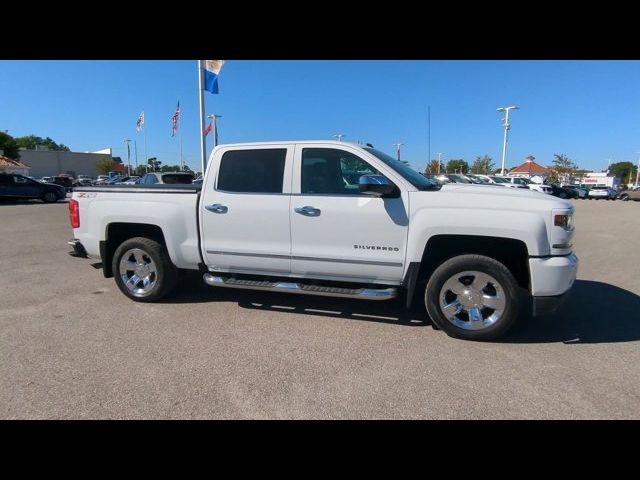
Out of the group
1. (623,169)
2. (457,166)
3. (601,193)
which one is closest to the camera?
(601,193)

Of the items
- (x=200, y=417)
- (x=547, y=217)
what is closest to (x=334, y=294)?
(x=200, y=417)

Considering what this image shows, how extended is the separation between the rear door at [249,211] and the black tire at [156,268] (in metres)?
0.60

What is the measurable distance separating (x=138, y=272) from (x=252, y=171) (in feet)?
6.54

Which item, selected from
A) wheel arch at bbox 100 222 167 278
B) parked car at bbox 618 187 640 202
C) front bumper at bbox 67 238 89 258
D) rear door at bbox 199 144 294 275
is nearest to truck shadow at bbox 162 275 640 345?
rear door at bbox 199 144 294 275

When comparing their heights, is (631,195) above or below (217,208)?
below

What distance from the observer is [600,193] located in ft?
117

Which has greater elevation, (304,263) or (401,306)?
(304,263)

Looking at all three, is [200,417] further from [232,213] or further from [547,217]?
[547,217]

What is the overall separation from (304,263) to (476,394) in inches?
82.0

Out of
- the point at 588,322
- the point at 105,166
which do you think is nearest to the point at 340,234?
the point at 588,322

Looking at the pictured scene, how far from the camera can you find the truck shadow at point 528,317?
389cm

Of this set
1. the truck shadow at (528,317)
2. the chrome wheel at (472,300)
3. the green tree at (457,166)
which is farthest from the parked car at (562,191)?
the green tree at (457,166)

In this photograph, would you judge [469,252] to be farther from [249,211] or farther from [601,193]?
[601,193]
